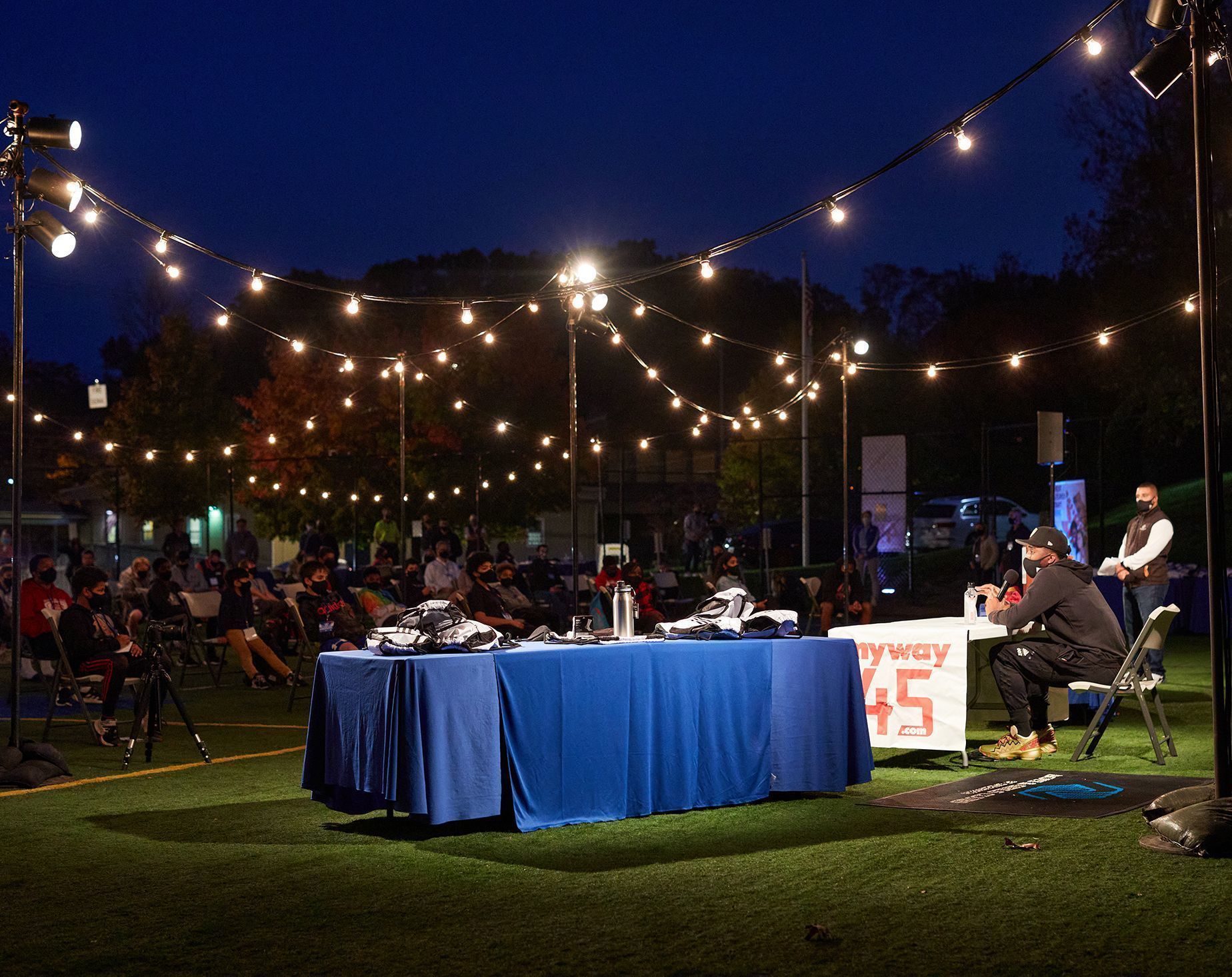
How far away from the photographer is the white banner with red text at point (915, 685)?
321 inches

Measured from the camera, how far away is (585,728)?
6.55 m

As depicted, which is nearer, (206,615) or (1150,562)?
(1150,562)

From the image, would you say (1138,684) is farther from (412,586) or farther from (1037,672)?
(412,586)

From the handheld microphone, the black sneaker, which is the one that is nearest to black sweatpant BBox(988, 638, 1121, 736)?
the handheld microphone

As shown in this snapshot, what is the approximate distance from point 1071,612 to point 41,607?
7.73 meters

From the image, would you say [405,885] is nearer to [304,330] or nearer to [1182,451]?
[1182,451]

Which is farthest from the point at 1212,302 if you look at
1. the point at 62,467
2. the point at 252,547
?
the point at 62,467

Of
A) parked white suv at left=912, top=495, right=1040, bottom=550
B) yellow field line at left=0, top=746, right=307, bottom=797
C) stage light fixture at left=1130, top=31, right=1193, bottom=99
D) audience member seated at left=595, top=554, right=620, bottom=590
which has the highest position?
stage light fixture at left=1130, top=31, right=1193, bottom=99

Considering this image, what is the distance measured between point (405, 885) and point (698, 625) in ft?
7.86

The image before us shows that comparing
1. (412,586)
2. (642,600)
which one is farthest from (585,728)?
(412,586)

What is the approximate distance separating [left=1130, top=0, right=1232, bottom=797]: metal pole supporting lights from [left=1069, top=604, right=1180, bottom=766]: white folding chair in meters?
1.65

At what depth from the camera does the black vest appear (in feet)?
36.3

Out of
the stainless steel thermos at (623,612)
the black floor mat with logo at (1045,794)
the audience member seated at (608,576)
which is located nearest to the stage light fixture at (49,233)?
the stainless steel thermos at (623,612)

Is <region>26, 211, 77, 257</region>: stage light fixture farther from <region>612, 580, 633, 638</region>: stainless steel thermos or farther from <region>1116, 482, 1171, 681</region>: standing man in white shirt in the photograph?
<region>1116, 482, 1171, 681</region>: standing man in white shirt
